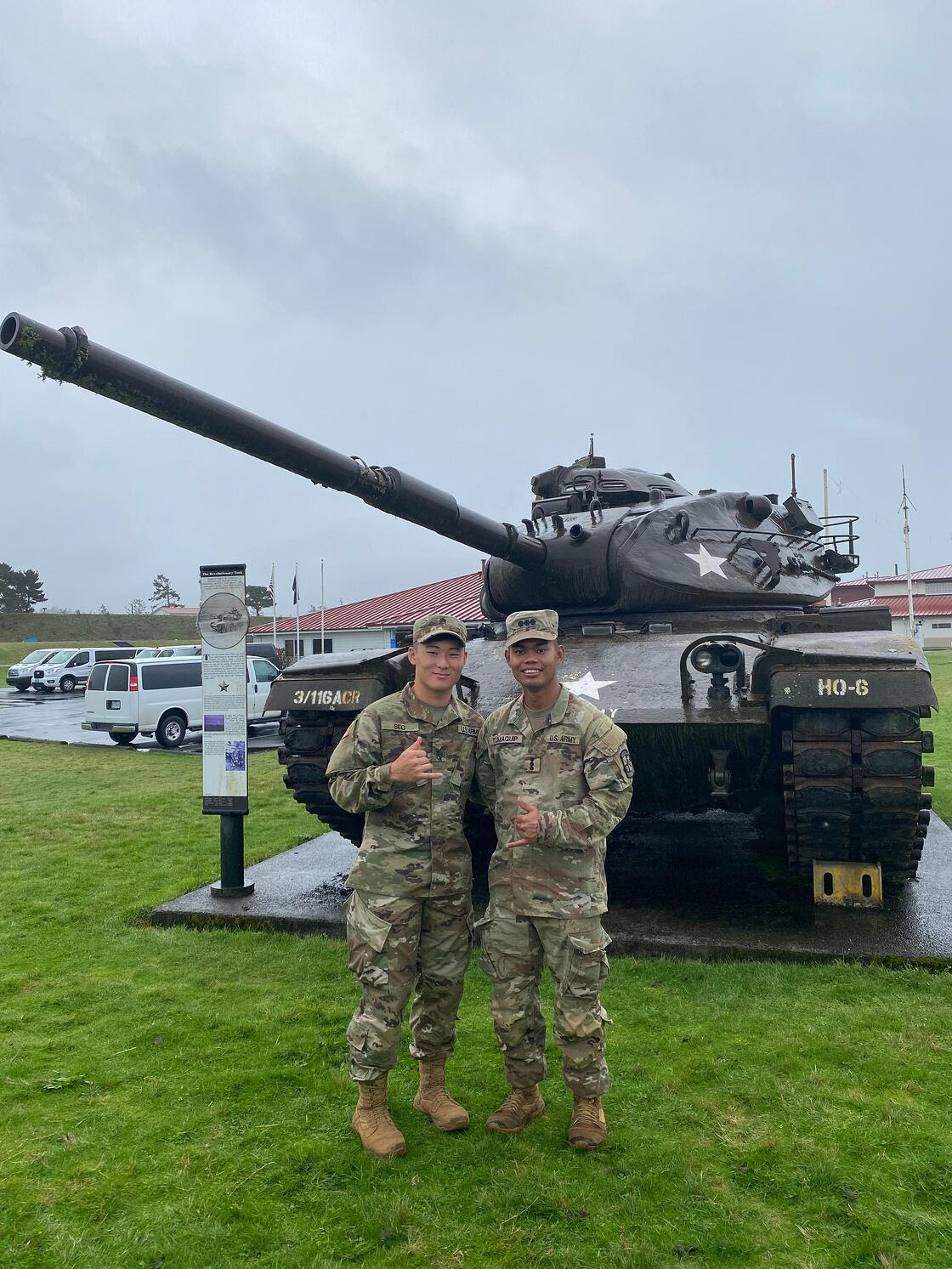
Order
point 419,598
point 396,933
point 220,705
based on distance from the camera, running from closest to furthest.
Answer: point 396,933 < point 220,705 < point 419,598

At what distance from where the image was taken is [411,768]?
3561 mm

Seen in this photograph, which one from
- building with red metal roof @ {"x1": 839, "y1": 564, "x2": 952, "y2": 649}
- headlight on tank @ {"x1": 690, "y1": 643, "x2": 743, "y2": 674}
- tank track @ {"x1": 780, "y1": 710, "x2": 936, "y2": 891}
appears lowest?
tank track @ {"x1": 780, "y1": 710, "x2": 936, "y2": 891}

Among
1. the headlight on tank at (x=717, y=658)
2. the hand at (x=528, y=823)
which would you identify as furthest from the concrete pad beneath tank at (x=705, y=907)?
the hand at (x=528, y=823)

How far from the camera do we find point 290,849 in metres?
8.72

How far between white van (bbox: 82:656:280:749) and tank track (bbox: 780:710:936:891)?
13.6 meters

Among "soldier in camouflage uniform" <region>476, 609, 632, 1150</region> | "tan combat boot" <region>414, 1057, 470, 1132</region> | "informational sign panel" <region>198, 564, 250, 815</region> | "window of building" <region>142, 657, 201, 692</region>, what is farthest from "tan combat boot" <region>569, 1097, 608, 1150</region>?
"window of building" <region>142, 657, 201, 692</region>

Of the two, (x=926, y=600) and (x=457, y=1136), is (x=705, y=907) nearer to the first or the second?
(x=457, y=1136)

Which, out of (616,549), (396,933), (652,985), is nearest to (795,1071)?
(652,985)

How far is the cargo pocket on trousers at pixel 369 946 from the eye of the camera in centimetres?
366

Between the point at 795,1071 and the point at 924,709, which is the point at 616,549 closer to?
the point at 924,709

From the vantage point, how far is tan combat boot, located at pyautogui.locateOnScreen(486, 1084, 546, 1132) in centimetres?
372

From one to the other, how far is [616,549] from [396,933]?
13.5 ft

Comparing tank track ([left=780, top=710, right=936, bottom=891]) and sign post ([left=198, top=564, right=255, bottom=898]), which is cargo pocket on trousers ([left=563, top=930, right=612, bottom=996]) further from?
sign post ([left=198, top=564, right=255, bottom=898])

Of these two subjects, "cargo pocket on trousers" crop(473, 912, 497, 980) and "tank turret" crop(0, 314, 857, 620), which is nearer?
"cargo pocket on trousers" crop(473, 912, 497, 980)
